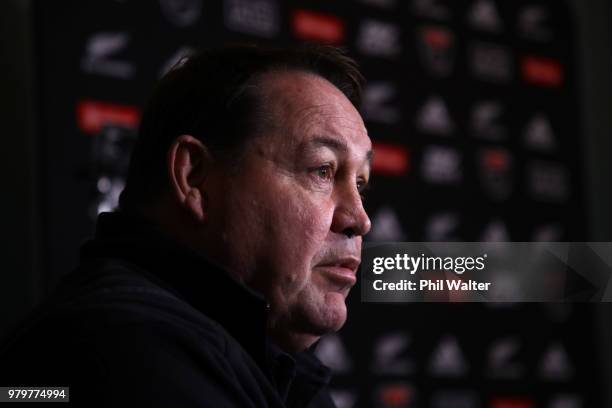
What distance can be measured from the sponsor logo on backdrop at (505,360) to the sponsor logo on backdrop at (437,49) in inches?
33.4

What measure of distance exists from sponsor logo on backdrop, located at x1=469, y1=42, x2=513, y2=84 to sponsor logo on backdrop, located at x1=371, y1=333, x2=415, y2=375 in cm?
90

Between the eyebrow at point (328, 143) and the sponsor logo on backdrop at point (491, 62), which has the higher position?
the eyebrow at point (328, 143)

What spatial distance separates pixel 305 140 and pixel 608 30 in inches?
96.6

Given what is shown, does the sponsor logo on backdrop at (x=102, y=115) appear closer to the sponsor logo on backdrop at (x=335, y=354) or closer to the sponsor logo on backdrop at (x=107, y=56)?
the sponsor logo on backdrop at (x=107, y=56)

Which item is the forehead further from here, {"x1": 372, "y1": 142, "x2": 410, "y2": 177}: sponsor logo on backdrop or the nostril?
{"x1": 372, "y1": 142, "x2": 410, "y2": 177}: sponsor logo on backdrop

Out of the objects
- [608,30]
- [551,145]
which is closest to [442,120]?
[551,145]

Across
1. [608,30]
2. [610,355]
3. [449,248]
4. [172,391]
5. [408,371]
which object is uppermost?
[172,391]

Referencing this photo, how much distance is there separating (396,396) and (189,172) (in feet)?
4.86

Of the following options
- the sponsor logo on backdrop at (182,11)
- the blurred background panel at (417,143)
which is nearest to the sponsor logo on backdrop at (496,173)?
the blurred background panel at (417,143)

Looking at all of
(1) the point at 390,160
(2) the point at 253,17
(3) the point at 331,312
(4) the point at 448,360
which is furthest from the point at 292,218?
(4) the point at 448,360

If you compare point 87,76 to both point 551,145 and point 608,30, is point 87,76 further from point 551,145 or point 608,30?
point 608,30

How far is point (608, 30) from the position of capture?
2975 mm

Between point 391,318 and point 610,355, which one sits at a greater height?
point 391,318

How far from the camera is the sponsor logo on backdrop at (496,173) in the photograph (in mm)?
2443
